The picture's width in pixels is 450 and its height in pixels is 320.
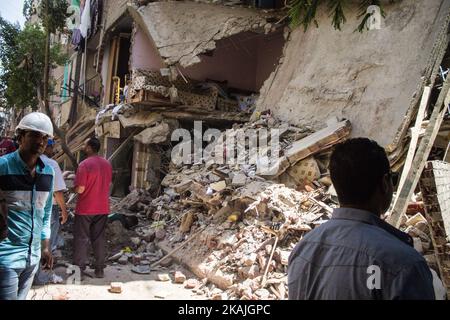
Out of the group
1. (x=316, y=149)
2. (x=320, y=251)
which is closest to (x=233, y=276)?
(x=316, y=149)

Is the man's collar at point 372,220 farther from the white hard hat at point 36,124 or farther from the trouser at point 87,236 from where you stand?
the trouser at point 87,236

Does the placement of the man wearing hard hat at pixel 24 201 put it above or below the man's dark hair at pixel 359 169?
below

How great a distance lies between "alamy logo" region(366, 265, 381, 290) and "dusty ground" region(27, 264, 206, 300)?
3.91 metres

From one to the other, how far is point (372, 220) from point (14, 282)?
2194 mm

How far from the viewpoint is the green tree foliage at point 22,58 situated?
1574 cm

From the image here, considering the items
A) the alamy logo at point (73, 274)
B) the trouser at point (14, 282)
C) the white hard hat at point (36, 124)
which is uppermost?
the white hard hat at point (36, 124)

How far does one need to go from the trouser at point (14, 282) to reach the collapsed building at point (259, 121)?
2.63 metres

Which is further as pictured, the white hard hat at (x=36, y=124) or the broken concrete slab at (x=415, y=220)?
the broken concrete slab at (x=415, y=220)

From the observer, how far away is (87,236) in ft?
16.9

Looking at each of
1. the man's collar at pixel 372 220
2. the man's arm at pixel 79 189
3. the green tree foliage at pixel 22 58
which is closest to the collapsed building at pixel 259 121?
the man's arm at pixel 79 189

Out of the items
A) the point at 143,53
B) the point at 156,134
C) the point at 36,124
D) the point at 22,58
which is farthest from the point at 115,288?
the point at 22,58

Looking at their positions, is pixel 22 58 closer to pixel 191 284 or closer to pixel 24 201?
pixel 191 284
